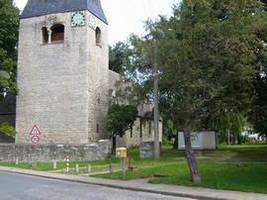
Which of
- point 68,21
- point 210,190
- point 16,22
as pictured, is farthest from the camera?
point 16,22

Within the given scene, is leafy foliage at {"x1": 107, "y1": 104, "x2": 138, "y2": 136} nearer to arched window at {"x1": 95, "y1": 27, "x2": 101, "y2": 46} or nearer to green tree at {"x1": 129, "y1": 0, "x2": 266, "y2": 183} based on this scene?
arched window at {"x1": 95, "y1": 27, "x2": 101, "y2": 46}

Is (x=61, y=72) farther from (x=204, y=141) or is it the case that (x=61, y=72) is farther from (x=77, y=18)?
(x=204, y=141)

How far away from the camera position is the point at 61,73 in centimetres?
4859

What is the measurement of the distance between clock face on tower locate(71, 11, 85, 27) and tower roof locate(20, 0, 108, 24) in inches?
17.7

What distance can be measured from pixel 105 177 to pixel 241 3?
10718 mm

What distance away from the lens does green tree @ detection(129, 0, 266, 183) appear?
21016mm

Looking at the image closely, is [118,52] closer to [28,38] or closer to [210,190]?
[28,38]

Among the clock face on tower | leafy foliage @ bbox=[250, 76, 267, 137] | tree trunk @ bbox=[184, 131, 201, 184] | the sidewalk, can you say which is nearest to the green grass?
the sidewalk

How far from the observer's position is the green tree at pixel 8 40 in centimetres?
5057

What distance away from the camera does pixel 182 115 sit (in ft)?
71.7

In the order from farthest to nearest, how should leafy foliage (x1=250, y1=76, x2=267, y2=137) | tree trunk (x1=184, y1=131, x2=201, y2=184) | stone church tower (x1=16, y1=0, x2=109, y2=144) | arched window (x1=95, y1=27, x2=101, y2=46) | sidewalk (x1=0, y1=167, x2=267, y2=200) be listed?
arched window (x1=95, y1=27, x2=101, y2=46) < stone church tower (x1=16, y1=0, x2=109, y2=144) < leafy foliage (x1=250, y1=76, x2=267, y2=137) < tree trunk (x1=184, y1=131, x2=201, y2=184) < sidewalk (x1=0, y1=167, x2=267, y2=200)

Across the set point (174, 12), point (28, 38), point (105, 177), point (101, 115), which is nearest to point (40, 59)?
point (28, 38)

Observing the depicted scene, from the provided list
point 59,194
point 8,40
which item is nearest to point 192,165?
point 59,194

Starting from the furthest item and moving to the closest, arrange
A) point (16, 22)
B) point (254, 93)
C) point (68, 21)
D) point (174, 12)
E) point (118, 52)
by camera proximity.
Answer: point (118, 52)
point (16, 22)
point (68, 21)
point (254, 93)
point (174, 12)
